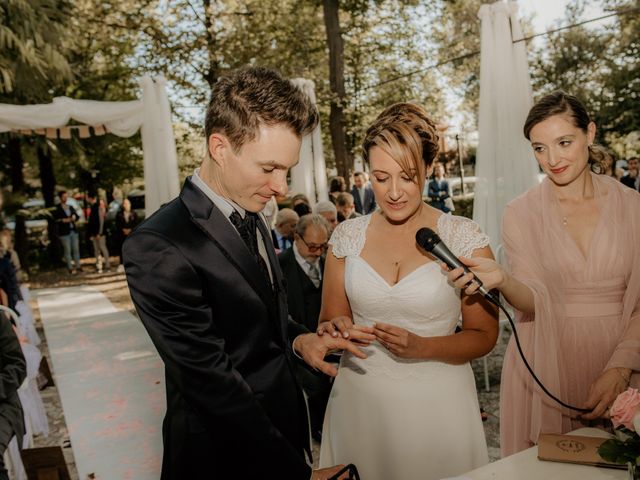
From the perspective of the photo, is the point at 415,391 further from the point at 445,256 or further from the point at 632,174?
the point at 632,174

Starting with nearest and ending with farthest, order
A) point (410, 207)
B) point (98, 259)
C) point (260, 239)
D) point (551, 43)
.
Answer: point (260, 239) → point (410, 207) → point (98, 259) → point (551, 43)

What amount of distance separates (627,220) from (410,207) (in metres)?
0.94

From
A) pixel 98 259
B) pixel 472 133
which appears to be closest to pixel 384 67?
pixel 98 259

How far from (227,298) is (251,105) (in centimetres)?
53

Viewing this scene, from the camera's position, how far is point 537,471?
1.71 meters

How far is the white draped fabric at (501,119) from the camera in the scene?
540cm

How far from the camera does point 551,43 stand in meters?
24.0

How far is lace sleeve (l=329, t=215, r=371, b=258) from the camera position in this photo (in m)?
2.41

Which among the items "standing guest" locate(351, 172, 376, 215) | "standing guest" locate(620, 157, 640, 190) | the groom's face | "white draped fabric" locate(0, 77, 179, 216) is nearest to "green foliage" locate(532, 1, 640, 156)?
"standing guest" locate(620, 157, 640, 190)

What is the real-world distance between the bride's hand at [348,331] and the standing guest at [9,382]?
5.93 feet

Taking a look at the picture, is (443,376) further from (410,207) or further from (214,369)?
(214,369)

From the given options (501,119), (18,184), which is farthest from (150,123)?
(18,184)

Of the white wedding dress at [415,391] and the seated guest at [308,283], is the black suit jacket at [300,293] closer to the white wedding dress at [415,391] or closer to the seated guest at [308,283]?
the seated guest at [308,283]

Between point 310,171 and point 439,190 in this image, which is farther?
point 439,190
